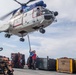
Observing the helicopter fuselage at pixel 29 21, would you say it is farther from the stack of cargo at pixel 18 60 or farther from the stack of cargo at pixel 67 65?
the stack of cargo at pixel 67 65

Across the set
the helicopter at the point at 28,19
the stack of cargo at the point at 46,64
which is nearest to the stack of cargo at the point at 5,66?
the helicopter at the point at 28,19

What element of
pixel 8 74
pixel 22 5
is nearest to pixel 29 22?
pixel 22 5

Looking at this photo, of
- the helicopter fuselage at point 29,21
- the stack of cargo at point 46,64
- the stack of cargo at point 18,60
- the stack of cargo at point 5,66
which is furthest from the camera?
the stack of cargo at point 18,60

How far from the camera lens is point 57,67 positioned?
26375 millimetres

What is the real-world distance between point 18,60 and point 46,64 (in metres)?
3.98

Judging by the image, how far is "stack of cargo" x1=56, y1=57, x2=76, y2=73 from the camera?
82.1ft

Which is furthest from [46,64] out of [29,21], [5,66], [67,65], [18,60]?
[5,66]

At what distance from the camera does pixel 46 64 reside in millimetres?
27047

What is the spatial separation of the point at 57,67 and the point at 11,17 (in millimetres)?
9544

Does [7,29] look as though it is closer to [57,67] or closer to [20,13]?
[20,13]

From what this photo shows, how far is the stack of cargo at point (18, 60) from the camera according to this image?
29.3 metres

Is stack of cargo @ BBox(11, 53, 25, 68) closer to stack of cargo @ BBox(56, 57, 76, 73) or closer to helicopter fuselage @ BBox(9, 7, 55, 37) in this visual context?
helicopter fuselage @ BBox(9, 7, 55, 37)

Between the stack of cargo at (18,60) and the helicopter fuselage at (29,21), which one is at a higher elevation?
the helicopter fuselage at (29,21)

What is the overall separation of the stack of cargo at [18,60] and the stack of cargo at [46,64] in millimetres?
2489
